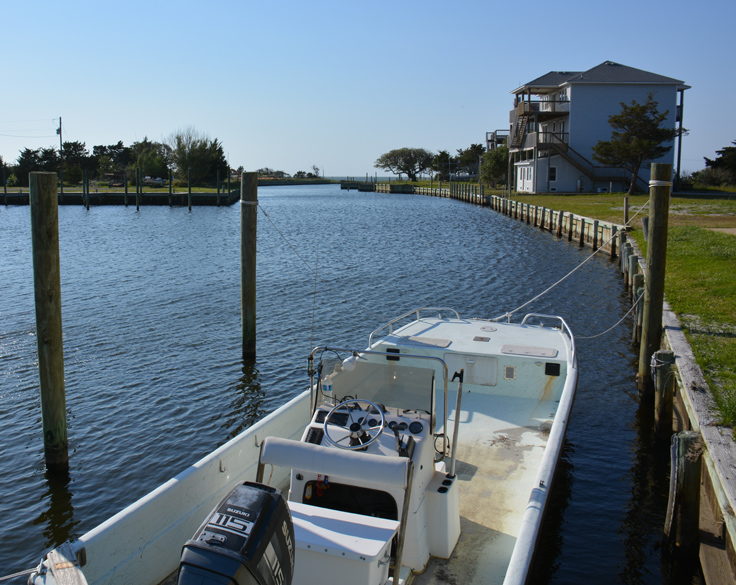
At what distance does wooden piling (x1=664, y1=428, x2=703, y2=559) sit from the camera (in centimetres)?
746

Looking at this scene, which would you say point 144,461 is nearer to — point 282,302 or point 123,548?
point 123,548

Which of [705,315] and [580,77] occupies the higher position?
[580,77]

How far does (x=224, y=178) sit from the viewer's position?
11844 cm

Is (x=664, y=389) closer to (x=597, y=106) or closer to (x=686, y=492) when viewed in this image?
(x=686, y=492)

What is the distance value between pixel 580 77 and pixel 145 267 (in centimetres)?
4729

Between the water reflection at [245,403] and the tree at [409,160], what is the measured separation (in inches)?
6731

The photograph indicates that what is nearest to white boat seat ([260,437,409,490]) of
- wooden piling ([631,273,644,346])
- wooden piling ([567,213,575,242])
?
wooden piling ([631,273,644,346])

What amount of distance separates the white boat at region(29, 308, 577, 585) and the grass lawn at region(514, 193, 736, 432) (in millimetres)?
2760

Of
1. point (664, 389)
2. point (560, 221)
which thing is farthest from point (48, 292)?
point (560, 221)

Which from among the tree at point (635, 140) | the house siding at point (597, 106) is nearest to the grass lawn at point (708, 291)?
the tree at point (635, 140)

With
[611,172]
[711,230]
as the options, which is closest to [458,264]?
[711,230]

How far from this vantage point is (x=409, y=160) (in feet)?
608

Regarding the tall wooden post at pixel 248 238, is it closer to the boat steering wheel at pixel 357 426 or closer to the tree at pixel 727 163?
the boat steering wheel at pixel 357 426

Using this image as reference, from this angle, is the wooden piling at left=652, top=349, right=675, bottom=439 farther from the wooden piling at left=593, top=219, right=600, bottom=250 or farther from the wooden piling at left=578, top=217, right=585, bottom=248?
the wooden piling at left=578, top=217, right=585, bottom=248
